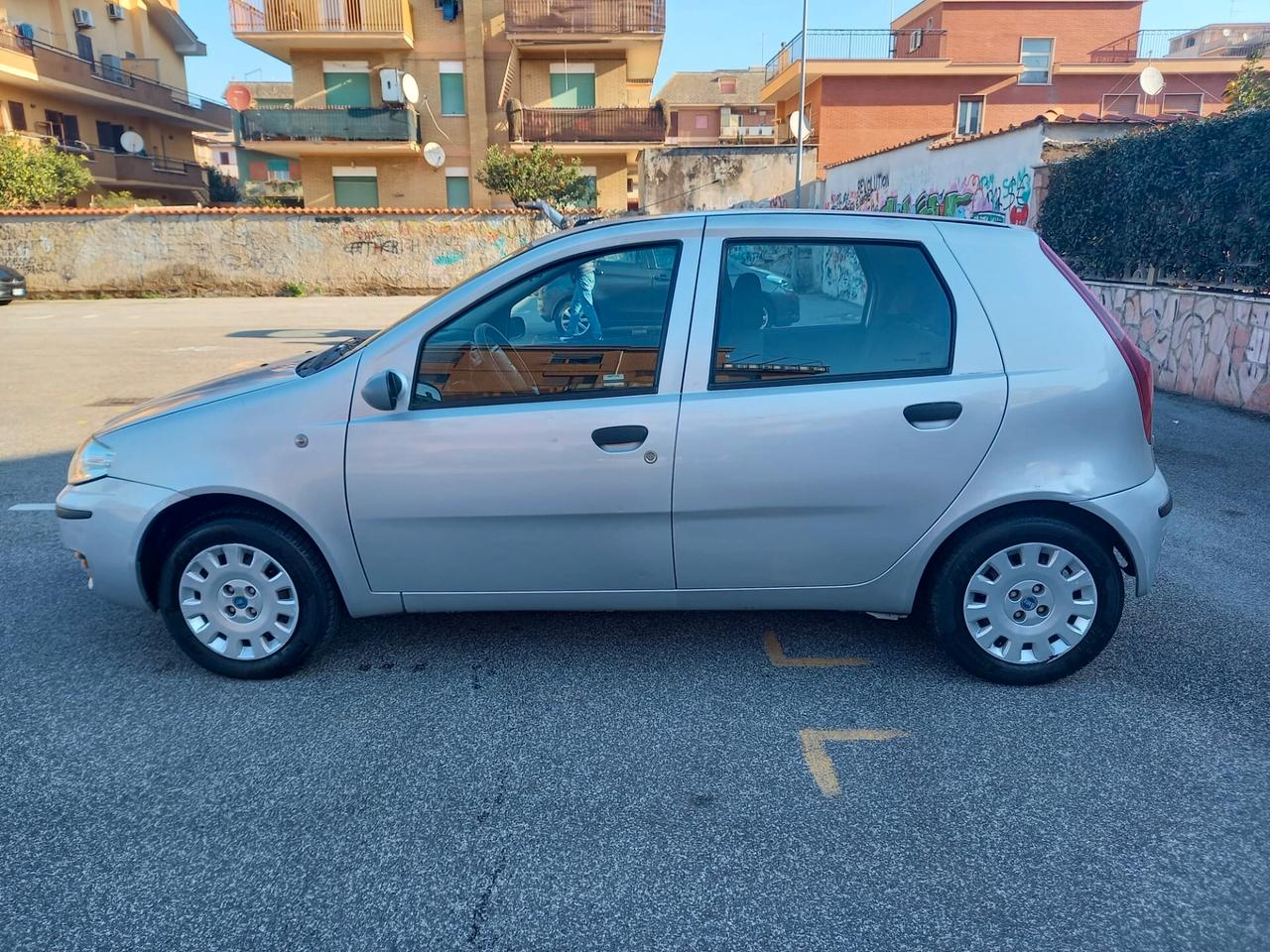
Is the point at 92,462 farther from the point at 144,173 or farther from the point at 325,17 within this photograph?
the point at 144,173

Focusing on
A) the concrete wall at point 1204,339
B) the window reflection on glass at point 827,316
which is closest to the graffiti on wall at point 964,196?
the concrete wall at point 1204,339

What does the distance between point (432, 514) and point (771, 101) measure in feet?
128

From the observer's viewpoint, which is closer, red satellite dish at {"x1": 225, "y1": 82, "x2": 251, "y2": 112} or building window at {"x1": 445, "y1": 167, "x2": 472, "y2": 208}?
red satellite dish at {"x1": 225, "y1": 82, "x2": 251, "y2": 112}

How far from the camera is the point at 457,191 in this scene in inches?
→ 1405

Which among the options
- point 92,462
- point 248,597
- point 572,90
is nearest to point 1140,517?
point 248,597

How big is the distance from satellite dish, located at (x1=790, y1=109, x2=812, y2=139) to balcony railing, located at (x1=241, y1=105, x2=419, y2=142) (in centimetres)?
1363

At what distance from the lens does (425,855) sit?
9.04 feet

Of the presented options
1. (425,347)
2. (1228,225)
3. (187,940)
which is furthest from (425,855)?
(1228,225)

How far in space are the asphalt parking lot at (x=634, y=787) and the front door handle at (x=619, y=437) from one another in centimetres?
101

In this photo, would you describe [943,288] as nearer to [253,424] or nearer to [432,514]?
[432,514]

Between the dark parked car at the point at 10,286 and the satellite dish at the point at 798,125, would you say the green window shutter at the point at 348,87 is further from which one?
the satellite dish at the point at 798,125

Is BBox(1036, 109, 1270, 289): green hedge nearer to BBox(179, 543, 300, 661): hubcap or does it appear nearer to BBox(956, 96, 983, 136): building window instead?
BBox(179, 543, 300, 661): hubcap

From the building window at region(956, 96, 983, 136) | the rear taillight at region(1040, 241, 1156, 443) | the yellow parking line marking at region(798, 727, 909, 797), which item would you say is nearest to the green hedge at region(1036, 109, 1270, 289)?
the rear taillight at region(1040, 241, 1156, 443)

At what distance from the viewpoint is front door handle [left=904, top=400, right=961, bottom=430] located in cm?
349
